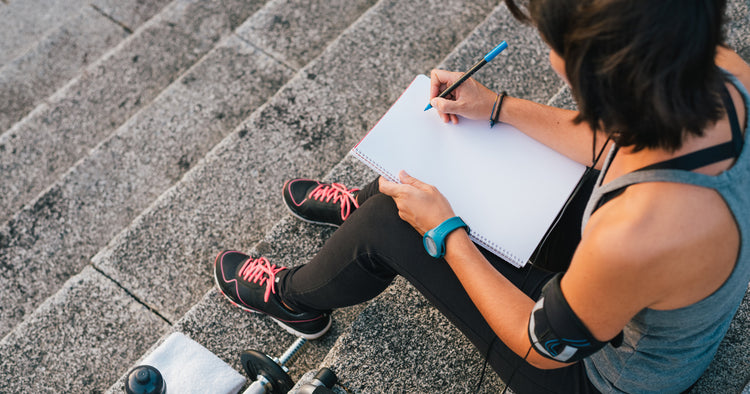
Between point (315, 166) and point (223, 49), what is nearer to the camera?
point (315, 166)

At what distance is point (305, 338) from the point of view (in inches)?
80.6

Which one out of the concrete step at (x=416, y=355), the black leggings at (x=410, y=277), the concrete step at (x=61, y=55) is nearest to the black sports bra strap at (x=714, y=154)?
the black leggings at (x=410, y=277)

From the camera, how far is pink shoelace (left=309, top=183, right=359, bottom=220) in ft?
7.15

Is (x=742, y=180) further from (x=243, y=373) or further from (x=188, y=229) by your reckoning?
(x=188, y=229)

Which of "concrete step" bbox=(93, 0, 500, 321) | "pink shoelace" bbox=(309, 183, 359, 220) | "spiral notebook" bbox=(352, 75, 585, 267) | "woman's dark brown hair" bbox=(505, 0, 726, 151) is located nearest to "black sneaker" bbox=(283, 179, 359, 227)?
"pink shoelace" bbox=(309, 183, 359, 220)

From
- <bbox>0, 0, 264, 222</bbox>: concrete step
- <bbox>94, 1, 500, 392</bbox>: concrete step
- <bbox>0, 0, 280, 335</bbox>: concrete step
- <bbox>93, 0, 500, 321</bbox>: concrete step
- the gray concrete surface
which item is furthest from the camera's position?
<bbox>0, 0, 264, 222</bbox>: concrete step

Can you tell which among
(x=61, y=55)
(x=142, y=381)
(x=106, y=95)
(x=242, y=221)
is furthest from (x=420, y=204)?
(x=61, y=55)

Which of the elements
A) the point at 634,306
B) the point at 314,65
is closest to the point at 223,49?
the point at 314,65

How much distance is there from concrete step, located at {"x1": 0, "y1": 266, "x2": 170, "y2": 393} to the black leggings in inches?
35.8

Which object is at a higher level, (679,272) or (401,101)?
(679,272)

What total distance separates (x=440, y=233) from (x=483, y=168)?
284mm

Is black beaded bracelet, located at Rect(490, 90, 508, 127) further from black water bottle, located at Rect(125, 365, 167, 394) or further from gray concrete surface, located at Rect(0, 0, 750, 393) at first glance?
black water bottle, located at Rect(125, 365, 167, 394)

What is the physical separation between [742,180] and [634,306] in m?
0.32

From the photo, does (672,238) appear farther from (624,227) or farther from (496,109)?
(496,109)
